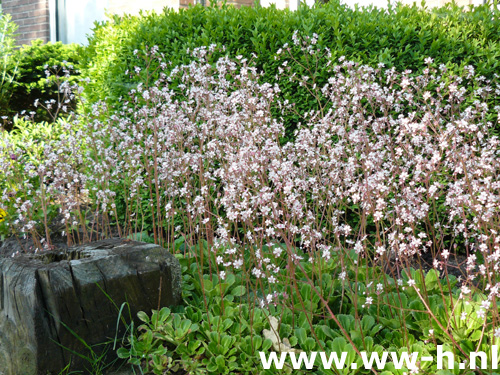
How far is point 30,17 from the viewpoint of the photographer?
34.2 feet

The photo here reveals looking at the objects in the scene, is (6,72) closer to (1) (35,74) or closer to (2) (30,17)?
(1) (35,74)

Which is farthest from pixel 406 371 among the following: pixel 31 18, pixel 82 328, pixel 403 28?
A: pixel 31 18

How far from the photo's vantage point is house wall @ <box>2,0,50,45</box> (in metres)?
10.2

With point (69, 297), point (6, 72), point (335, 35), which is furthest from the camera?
point (6, 72)

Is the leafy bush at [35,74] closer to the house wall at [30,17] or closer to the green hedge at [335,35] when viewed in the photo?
the house wall at [30,17]

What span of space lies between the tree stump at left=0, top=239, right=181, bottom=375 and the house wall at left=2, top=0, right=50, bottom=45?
8.61 metres

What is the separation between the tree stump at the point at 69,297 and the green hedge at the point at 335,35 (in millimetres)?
2229

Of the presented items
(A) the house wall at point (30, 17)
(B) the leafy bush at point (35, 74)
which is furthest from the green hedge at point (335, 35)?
(A) the house wall at point (30, 17)

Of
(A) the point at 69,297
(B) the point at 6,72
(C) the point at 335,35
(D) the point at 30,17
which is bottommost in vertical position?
(A) the point at 69,297

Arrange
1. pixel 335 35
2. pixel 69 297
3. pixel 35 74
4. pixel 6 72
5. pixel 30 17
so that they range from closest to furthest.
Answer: pixel 69 297 → pixel 335 35 → pixel 6 72 → pixel 35 74 → pixel 30 17

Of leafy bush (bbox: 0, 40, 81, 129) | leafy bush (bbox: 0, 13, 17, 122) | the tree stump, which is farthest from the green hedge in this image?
leafy bush (bbox: 0, 40, 81, 129)

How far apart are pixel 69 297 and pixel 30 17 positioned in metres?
9.47

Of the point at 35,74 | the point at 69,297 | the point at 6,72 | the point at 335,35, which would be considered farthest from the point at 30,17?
the point at 69,297

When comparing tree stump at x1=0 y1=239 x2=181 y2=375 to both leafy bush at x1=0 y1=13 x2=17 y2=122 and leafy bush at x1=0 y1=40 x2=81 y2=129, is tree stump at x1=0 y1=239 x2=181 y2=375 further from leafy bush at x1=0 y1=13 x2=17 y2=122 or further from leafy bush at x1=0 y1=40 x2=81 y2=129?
leafy bush at x1=0 y1=40 x2=81 y2=129
